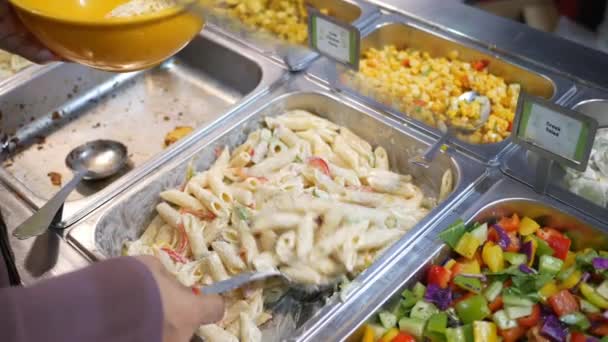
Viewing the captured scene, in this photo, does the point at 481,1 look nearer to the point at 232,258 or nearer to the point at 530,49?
the point at 530,49

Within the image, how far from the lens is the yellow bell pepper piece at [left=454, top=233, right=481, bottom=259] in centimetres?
148

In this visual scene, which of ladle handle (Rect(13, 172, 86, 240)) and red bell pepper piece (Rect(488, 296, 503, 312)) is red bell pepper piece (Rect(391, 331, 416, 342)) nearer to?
red bell pepper piece (Rect(488, 296, 503, 312))

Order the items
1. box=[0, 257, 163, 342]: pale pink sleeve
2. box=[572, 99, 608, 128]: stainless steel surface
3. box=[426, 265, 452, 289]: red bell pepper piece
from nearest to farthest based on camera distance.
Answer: box=[0, 257, 163, 342]: pale pink sleeve → box=[426, 265, 452, 289]: red bell pepper piece → box=[572, 99, 608, 128]: stainless steel surface

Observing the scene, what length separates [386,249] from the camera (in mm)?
1493

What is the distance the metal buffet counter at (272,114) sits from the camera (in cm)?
151

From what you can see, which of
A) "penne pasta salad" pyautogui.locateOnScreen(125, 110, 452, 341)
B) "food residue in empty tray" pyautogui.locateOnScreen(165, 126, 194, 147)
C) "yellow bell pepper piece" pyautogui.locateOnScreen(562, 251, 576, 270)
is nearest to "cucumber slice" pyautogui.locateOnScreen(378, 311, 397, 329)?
"penne pasta salad" pyautogui.locateOnScreen(125, 110, 452, 341)

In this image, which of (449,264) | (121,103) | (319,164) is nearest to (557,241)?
(449,264)

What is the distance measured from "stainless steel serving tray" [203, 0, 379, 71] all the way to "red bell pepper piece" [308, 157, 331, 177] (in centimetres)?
33

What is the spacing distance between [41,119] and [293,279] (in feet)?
3.97

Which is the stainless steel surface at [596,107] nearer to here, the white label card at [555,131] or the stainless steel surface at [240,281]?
the white label card at [555,131]

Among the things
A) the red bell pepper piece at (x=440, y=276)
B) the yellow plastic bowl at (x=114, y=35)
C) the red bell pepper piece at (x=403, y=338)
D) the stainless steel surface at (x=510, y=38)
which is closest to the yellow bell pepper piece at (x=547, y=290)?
the red bell pepper piece at (x=440, y=276)

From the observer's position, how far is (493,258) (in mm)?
1489

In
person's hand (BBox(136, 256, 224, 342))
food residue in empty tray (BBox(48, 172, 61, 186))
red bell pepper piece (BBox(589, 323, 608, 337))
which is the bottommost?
food residue in empty tray (BBox(48, 172, 61, 186))

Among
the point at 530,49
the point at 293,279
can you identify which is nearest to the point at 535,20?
the point at 530,49
